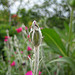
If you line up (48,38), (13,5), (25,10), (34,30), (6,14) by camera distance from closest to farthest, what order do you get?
(34,30) < (48,38) < (13,5) < (6,14) < (25,10)

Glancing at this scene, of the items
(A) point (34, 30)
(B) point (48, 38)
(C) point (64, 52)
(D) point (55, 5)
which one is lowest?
(C) point (64, 52)

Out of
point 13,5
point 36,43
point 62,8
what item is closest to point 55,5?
point 62,8

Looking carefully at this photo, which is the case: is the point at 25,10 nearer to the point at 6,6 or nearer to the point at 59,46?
the point at 6,6

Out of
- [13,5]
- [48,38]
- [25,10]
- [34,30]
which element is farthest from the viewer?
[25,10]

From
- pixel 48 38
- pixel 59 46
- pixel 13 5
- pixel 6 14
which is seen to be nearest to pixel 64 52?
pixel 59 46

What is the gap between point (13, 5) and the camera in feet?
16.6

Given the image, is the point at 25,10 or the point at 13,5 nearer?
the point at 13,5

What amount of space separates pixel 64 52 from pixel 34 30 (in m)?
0.72

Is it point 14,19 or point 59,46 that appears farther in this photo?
point 14,19

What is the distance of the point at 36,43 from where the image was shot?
30 cm

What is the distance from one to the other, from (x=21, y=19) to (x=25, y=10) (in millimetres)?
540

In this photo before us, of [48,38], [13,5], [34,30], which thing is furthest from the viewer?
[13,5]

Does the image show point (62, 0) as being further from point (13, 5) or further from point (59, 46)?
point (59, 46)

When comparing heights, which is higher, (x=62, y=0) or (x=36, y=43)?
(x=62, y=0)
